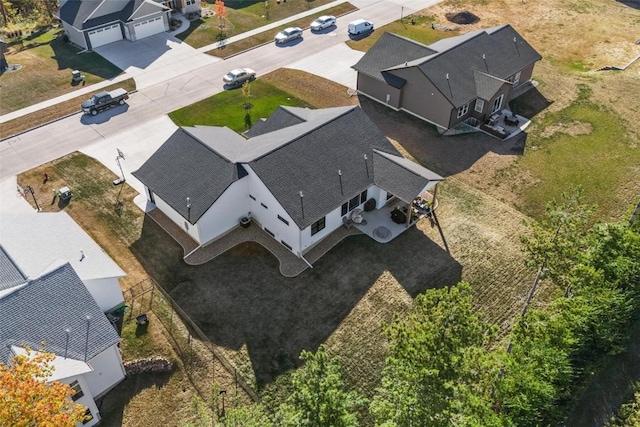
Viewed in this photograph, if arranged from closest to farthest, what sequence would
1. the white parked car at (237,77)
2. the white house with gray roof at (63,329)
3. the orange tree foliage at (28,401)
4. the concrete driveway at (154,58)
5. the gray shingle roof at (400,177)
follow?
the orange tree foliage at (28,401)
the white house with gray roof at (63,329)
the gray shingle roof at (400,177)
the white parked car at (237,77)
the concrete driveway at (154,58)

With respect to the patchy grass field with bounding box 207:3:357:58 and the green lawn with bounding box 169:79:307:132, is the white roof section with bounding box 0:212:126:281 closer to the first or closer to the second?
the green lawn with bounding box 169:79:307:132

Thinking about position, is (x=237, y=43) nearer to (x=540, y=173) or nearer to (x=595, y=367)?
Answer: (x=540, y=173)

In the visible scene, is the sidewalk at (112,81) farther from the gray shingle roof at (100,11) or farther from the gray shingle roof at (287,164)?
the gray shingle roof at (287,164)

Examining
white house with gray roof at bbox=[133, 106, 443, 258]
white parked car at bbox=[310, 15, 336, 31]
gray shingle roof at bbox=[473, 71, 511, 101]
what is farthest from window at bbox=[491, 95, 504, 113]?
white parked car at bbox=[310, 15, 336, 31]

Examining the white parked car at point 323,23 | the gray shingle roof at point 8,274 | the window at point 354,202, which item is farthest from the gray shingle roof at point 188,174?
the white parked car at point 323,23

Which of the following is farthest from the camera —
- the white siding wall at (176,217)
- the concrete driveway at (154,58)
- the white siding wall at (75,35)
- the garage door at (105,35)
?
the garage door at (105,35)

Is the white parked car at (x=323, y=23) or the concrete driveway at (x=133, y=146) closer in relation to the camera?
the concrete driveway at (x=133, y=146)

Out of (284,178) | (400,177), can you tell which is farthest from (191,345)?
(400,177)
